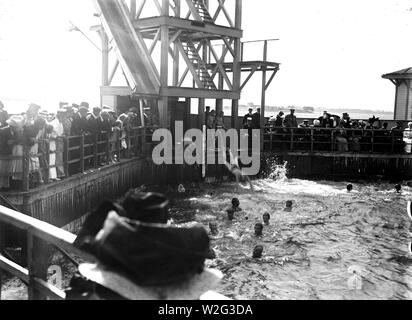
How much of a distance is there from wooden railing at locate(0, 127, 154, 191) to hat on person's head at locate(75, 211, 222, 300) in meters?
7.75

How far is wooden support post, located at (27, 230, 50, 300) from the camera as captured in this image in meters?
3.19

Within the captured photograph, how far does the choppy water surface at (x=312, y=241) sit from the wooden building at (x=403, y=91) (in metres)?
11.3

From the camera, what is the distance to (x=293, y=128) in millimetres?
20594

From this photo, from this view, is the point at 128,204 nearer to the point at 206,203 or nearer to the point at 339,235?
the point at 339,235

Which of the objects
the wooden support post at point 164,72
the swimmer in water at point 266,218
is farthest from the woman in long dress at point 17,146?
the wooden support post at point 164,72

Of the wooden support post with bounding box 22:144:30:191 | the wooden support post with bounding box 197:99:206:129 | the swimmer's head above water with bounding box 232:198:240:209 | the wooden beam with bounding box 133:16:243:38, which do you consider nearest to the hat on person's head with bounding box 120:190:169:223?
the wooden support post with bounding box 22:144:30:191

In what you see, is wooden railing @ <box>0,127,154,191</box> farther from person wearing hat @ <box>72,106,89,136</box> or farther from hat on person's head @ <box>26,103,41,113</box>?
hat on person's head @ <box>26,103,41,113</box>

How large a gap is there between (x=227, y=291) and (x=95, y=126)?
592cm

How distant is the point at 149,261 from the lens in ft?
5.67

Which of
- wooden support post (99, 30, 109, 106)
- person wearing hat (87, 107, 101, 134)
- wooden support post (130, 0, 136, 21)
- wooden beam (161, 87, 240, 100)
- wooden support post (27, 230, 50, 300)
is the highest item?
wooden support post (130, 0, 136, 21)

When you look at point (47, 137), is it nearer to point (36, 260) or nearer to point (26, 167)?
point (26, 167)

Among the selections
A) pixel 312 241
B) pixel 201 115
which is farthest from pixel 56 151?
pixel 201 115

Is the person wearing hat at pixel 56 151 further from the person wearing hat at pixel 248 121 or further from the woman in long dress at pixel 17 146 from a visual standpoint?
the person wearing hat at pixel 248 121

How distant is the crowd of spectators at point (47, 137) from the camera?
891 cm
